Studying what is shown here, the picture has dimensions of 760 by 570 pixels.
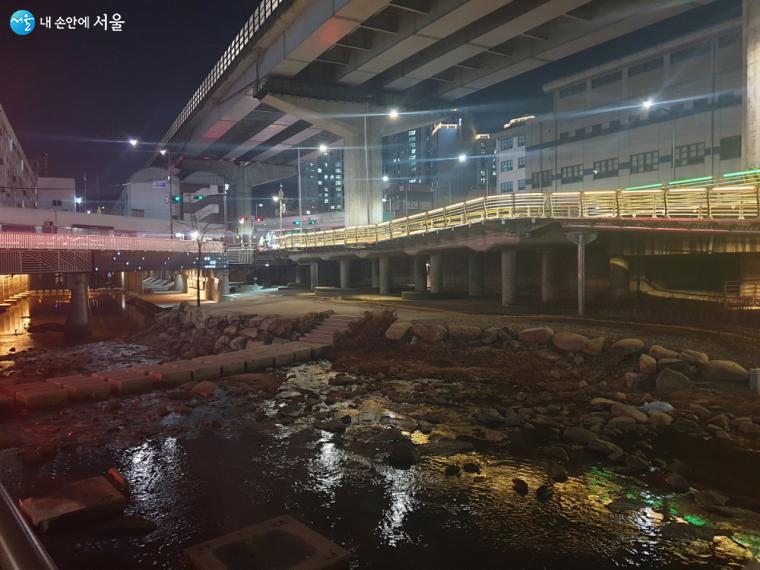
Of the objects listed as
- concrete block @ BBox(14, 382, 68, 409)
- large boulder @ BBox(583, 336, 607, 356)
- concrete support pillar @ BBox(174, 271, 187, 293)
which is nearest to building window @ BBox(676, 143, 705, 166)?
large boulder @ BBox(583, 336, 607, 356)

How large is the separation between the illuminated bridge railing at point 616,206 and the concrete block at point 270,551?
19.4 metres

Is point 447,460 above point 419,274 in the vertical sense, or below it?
below

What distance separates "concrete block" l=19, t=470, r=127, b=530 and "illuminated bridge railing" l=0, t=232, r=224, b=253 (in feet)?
81.1

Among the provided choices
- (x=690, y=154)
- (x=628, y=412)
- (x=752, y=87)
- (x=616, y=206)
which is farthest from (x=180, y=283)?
(x=628, y=412)

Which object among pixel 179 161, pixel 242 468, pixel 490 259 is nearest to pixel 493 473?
pixel 242 468

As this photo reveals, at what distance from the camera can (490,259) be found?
115 feet

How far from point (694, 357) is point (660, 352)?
36.3 inches

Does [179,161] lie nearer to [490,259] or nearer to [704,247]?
[490,259]

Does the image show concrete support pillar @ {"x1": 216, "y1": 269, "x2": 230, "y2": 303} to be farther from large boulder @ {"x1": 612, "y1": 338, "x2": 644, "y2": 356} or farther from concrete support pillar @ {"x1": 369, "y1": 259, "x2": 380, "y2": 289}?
large boulder @ {"x1": 612, "y1": 338, "x2": 644, "y2": 356}

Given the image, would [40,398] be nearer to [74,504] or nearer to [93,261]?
[74,504]

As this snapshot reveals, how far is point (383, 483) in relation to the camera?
998 cm

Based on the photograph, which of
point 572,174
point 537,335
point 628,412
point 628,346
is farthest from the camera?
point 572,174

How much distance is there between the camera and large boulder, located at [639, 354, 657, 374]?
15320 mm

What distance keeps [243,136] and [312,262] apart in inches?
971
